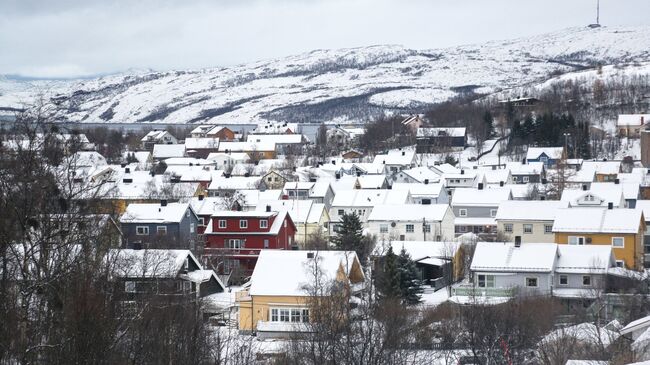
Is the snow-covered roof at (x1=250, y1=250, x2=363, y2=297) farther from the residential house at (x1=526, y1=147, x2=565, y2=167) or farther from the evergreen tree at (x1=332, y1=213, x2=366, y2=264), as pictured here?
the residential house at (x1=526, y1=147, x2=565, y2=167)

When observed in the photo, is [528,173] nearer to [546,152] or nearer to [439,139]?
[546,152]

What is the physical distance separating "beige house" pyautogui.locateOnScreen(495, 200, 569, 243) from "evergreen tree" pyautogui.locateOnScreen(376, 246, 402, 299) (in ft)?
35.5

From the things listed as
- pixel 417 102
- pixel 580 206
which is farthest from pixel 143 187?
pixel 417 102

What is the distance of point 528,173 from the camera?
5622cm

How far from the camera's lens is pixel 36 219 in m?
12.6

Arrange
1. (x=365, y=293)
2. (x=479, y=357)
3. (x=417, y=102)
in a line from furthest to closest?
1. (x=417, y=102)
2. (x=365, y=293)
3. (x=479, y=357)

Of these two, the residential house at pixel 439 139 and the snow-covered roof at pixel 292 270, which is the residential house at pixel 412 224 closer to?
the snow-covered roof at pixel 292 270

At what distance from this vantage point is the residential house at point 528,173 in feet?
183

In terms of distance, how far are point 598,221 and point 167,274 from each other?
15.9 metres

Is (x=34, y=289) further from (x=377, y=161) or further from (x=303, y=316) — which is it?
(x=377, y=161)

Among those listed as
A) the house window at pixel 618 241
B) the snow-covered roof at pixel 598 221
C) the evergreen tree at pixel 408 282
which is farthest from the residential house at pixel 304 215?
the evergreen tree at pixel 408 282

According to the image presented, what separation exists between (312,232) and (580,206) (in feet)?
31.3

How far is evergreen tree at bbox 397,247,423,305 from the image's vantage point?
26.9 m

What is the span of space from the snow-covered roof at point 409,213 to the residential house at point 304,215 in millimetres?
2128
